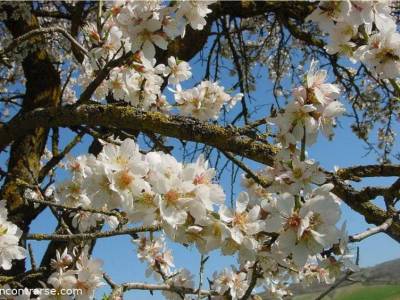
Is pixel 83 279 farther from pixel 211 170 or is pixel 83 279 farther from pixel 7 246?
pixel 211 170

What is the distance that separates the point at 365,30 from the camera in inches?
53.3

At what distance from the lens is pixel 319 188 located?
112cm

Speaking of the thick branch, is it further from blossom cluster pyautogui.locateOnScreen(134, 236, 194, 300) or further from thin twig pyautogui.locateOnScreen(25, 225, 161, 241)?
blossom cluster pyautogui.locateOnScreen(134, 236, 194, 300)

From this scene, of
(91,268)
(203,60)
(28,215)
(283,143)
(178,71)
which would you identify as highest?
(203,60)

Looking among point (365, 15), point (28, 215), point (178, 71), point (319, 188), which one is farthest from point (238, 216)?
point (28, 215)

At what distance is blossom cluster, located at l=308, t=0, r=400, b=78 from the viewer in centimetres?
123

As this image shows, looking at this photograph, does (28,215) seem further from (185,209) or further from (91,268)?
(185,209)

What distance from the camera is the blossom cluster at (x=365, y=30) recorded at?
123cm

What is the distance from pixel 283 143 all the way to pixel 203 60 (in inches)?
164

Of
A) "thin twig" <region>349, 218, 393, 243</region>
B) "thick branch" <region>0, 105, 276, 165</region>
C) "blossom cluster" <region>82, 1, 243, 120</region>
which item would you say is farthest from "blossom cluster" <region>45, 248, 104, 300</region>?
"thin twig" <region>349, 218, 393, 243</region>

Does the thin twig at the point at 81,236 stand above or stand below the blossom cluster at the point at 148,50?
below

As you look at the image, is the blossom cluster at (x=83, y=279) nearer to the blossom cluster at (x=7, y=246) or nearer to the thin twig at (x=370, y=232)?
the blossom cluster at (x=7, y=246)

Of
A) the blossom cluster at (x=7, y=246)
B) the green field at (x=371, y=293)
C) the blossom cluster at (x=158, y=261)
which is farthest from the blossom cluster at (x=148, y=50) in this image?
the green field at (x=371, y=293)

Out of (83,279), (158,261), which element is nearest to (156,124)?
(83,279)
